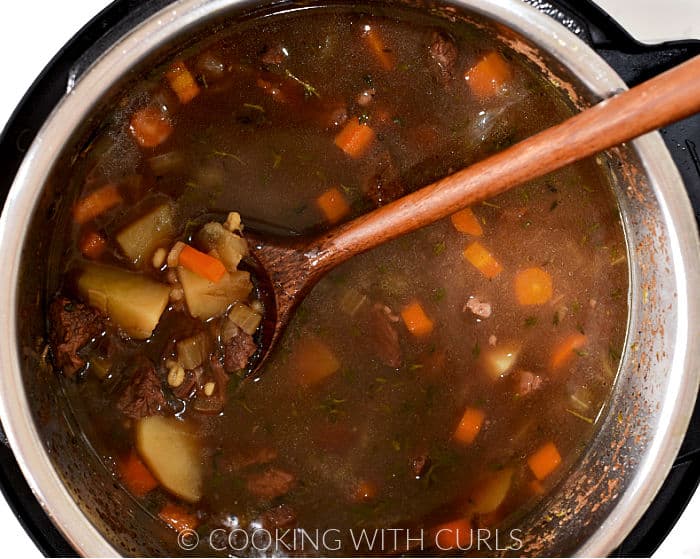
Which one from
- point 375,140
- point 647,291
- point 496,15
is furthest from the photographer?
point 647,291

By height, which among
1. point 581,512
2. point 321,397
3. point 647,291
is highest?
point 647,291

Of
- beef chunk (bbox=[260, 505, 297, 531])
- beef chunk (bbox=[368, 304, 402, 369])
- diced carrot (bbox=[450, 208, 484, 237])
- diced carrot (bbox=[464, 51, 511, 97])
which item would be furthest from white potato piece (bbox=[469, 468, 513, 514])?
diced carrot (bbox=[464, 51, 511, 97])

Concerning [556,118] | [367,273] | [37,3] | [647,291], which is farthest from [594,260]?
[37,3]

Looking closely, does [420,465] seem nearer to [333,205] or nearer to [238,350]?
[238,350]

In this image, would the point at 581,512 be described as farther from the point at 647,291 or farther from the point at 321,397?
the point at 321,397

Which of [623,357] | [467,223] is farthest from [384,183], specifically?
[623,357]

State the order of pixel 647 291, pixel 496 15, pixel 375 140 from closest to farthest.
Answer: pixel 496 15
pixel 375 140
pixel 647 291

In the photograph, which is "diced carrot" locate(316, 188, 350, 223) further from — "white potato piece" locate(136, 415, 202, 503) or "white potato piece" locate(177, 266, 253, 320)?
"white potato piece" locate(136, 415, 202, 503)
